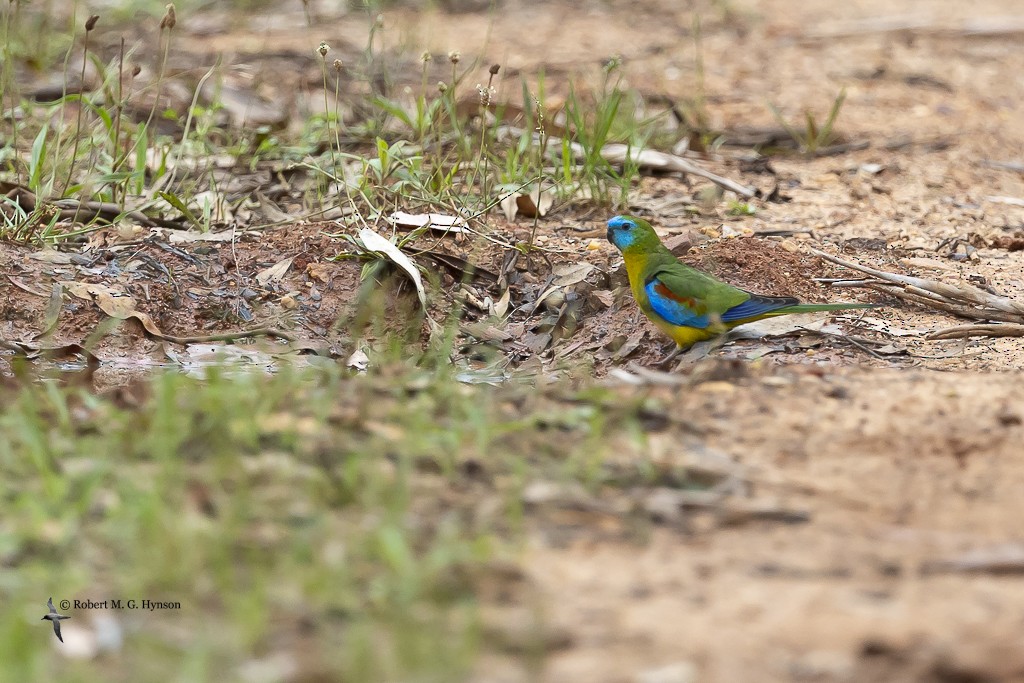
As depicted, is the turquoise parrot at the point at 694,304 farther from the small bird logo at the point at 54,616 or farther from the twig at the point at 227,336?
the small bird logo at the point at 54,616

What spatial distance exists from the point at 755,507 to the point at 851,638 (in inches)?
22.0

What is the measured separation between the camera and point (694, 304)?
4.27 meters

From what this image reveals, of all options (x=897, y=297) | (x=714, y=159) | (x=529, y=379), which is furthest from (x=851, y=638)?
(x=714, y=159)

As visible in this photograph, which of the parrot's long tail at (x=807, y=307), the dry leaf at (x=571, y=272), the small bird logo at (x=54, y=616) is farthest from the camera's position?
the dry leaf at (x=571, y=272)

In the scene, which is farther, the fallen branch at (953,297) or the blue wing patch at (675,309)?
the fallen branch at (953,297)

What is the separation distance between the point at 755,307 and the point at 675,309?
0.29 m

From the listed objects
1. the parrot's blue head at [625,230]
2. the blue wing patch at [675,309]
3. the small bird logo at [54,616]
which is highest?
the parrot's blue head at [625,230]

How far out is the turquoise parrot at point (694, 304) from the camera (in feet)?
14.0

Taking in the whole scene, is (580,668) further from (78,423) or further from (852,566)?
(78,423)

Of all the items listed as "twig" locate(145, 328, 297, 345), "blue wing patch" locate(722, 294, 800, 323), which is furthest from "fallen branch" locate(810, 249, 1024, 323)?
"twig" locate(145, 328, 297, 345)

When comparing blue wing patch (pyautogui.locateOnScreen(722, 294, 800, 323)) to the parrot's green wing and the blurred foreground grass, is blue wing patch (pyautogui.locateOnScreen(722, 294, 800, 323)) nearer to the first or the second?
the parrot's green wing

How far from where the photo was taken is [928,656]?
2217 millimetres

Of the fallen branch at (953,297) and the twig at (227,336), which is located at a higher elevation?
the fallen branch at (953,297)

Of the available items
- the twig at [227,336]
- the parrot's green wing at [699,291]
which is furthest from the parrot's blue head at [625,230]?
the twig at [227,336]
